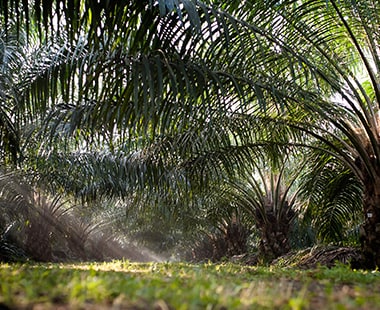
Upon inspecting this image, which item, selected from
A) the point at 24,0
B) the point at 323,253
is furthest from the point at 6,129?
the point at 323,253

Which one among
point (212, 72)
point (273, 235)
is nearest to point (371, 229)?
point (212, 72)

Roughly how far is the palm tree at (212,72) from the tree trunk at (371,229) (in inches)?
0.5

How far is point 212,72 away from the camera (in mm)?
3850

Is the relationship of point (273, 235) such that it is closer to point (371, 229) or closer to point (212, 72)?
point (371, 229)

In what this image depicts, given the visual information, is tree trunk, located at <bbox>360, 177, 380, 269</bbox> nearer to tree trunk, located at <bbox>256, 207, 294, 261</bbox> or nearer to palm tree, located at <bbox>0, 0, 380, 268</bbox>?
palm tree, located at <bbox>0, 0, 380, 268</bbox>

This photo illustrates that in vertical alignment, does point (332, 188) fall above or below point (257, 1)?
below

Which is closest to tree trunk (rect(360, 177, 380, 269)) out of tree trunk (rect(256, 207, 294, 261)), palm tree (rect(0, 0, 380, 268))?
palm tree (rect(0, 0, 380, 268))

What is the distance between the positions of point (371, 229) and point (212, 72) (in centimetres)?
335

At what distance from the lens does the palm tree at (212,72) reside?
11.1 ft

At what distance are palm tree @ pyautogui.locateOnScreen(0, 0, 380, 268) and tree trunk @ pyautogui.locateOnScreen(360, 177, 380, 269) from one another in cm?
1

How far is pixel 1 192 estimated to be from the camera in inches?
512

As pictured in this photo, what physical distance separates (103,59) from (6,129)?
1.94 meters

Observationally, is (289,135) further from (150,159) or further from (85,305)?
(85,305)

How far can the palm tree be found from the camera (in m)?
3.38
